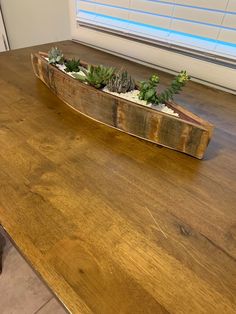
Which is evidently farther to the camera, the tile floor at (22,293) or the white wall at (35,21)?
the white wall at (35,21)

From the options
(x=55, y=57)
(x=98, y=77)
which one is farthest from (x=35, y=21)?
(x=98, y=77)

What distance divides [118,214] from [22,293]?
2.78ft

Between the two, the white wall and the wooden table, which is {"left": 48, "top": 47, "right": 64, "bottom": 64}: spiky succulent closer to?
the wooden table

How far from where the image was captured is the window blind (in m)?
0.84

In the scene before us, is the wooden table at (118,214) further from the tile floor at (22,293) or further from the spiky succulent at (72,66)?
the tile floor at (22,293)

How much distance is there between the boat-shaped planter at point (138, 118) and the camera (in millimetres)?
595

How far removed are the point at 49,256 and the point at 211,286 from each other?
0.85 ft

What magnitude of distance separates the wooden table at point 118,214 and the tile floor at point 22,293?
53 centimetres

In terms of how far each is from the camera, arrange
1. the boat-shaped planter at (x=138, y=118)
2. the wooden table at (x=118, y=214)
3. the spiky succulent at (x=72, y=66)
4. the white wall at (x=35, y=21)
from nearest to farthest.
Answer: the wooden table at (x=118, y=214) → the boat-shaped planter at (x=138, y=118) → the spiky succulent at (x=72, y=66) → the white wall at (x=35, y=21)

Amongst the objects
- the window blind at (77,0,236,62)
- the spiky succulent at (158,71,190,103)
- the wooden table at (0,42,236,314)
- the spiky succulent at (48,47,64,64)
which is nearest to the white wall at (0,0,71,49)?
the window blind at (77,0,236,62)

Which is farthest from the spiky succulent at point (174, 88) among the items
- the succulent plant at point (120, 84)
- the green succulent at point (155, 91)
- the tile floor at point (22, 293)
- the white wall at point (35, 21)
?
the white wall at point (35, 21)

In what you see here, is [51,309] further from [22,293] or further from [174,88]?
[174,88]

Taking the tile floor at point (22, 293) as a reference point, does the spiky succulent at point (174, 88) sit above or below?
above

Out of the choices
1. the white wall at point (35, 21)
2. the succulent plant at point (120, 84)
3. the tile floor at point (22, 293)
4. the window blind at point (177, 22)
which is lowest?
the tile floor at point (22, 293)
